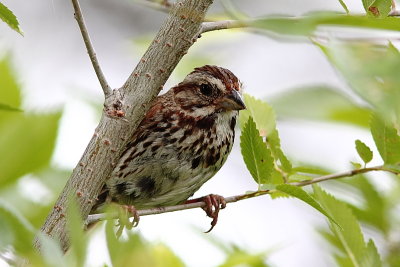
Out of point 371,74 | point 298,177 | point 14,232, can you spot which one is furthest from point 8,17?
point 298,177

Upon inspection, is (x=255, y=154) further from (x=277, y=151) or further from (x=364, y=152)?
(x=364, y=152)

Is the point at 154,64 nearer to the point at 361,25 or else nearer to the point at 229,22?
the point at 229,22

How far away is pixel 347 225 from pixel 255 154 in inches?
12.8

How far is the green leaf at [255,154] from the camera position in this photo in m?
1.83

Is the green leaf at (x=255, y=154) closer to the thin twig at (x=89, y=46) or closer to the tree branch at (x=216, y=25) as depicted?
the tree branch at (x=216, y=25)

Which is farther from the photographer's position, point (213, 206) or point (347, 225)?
point (213, 206)

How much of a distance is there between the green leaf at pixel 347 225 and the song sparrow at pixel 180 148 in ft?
4.06

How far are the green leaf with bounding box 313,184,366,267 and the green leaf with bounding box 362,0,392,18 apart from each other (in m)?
0.63

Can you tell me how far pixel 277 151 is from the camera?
6.84ft

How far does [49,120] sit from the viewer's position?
1.95 metres

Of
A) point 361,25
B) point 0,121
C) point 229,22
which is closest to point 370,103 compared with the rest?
point 361,25

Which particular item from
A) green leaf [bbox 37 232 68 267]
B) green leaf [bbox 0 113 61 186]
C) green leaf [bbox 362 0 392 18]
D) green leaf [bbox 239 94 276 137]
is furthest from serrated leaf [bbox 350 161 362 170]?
green leaf [bbox 37 232 68 267]

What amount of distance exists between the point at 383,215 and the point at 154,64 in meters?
1.02

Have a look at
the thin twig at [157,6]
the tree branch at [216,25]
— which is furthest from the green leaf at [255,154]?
the thin twig at [157,6]
